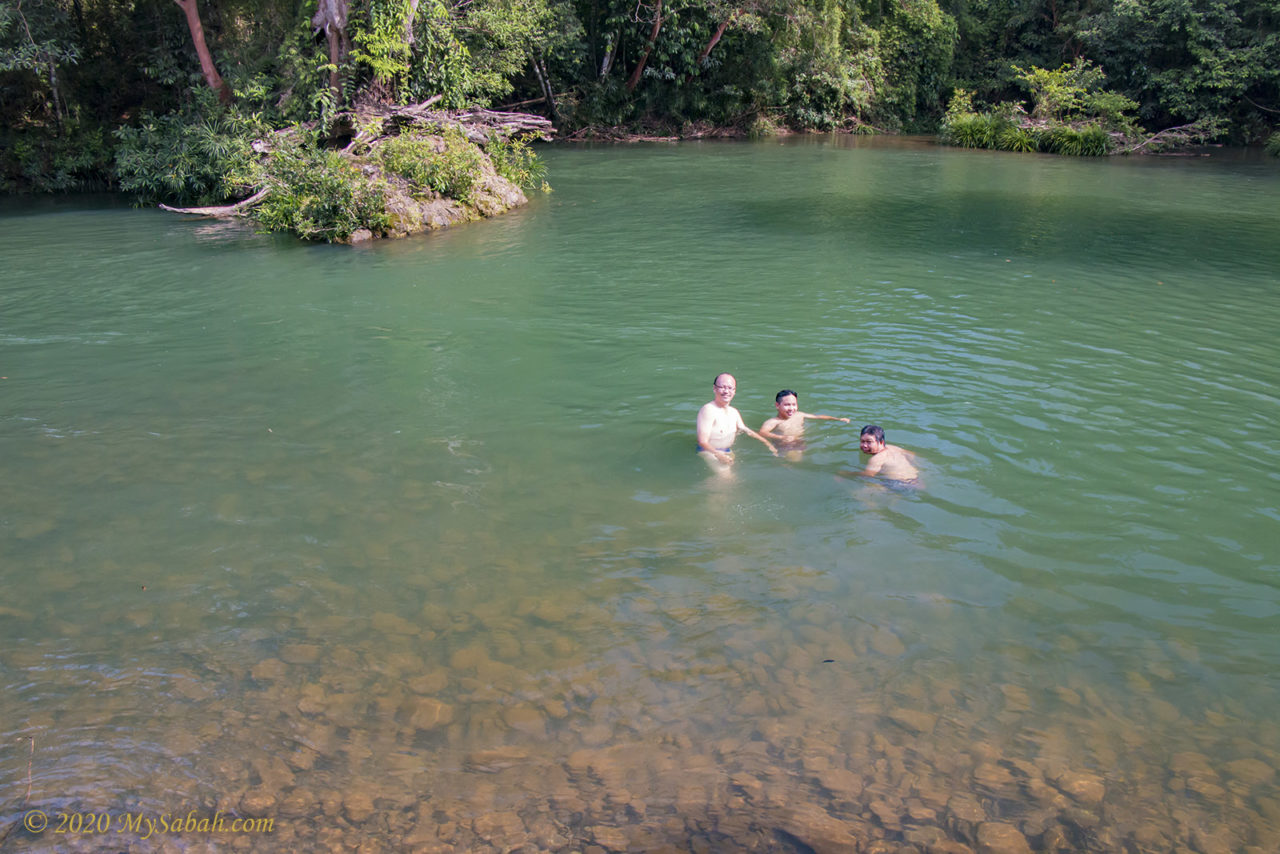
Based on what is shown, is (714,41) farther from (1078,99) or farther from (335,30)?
(335,30)

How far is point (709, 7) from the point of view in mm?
37281

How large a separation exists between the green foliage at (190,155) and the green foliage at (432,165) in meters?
3.76

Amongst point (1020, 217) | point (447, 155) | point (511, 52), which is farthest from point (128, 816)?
point (511, 52)

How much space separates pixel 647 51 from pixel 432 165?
21.9 m

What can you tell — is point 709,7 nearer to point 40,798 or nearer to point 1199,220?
point 1199,220

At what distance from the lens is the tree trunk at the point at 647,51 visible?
36975mm

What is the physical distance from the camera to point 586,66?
3981 centimetres

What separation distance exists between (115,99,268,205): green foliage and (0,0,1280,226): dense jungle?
7cm

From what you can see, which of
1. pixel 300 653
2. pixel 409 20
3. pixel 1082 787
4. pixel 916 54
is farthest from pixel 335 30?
pixel 916 54

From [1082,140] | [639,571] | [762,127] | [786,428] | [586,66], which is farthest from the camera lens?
[762,127]

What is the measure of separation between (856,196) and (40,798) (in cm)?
2167

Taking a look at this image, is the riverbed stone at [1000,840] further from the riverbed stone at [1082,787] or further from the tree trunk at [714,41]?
the tree trunk at [714,41]

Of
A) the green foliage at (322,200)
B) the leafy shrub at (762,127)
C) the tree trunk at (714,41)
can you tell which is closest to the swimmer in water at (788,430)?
the green foliage at (322,200)

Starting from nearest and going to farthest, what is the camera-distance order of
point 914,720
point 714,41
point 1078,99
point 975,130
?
point 914,720, point 1078,99, point 975,130, point 714,41
